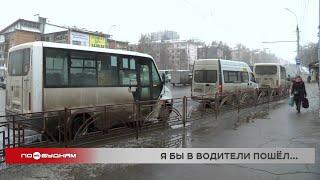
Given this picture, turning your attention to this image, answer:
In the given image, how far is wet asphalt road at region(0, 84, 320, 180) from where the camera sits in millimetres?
6664

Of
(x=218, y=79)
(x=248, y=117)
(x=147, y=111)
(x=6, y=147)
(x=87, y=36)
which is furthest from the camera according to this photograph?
(x=87, y=36)

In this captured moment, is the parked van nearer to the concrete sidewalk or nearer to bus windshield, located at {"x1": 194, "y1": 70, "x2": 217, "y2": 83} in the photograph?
bus windshield, located at {"x1": 194, "y1": 70, "x2": 217, "y2": 83}

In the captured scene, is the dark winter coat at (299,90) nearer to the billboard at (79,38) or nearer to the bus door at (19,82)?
the bus door at (19,82)

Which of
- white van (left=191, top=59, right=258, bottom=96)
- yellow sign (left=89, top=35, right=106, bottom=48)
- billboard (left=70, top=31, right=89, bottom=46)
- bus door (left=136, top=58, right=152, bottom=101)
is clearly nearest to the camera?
bus door (left=136, top=58, right=152, bottom=101)

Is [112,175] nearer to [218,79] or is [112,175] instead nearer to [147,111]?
[147,111]

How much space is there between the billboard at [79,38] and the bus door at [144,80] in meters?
55.9

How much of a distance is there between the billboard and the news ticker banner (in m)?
62.2

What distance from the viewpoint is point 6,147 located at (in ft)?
24.5

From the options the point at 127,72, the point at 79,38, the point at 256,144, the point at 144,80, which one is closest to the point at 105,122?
the point at 127,72

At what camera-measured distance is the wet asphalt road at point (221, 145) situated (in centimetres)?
666

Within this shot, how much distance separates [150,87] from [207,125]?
225 centimetres

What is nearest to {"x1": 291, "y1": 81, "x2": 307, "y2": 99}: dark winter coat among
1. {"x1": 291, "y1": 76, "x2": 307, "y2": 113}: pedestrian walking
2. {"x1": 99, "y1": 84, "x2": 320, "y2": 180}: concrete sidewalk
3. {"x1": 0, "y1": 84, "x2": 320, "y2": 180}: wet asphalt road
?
{"x1": 291, "y1": 76, "x2": 307, "y2": 113}: pedestrian walking

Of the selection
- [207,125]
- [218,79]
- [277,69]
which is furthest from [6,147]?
[277,69]

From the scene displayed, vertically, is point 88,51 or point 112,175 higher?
point 88,51
